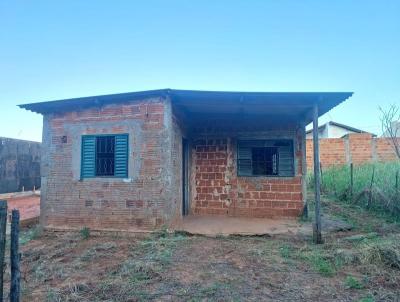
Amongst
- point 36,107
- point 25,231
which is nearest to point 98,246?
point 25,231

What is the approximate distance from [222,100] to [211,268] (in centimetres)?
392

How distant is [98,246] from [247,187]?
189 inches

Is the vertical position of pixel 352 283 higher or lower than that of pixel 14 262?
lower

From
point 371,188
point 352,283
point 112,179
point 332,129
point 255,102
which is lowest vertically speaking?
point 352,283

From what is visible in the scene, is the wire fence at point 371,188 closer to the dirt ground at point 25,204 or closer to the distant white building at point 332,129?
the dirt ground at point 25,204

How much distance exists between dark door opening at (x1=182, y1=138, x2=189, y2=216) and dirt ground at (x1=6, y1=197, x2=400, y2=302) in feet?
7.32

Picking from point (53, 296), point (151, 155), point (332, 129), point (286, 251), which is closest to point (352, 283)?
point (286, 251)

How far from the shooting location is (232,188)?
30.1ft

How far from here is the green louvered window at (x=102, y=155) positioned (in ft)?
23.4

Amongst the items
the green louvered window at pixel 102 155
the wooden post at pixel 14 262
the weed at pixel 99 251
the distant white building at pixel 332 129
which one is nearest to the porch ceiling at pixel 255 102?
the green louvered window at pixel 102 155

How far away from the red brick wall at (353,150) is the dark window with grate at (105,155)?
42.2 ft

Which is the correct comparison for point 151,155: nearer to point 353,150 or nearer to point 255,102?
point 255,102

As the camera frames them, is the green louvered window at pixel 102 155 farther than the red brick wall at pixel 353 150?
No

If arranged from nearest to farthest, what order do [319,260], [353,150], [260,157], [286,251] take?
1. [319,260]
2. [286,251]
3. [260,157]
4. [353,150]
